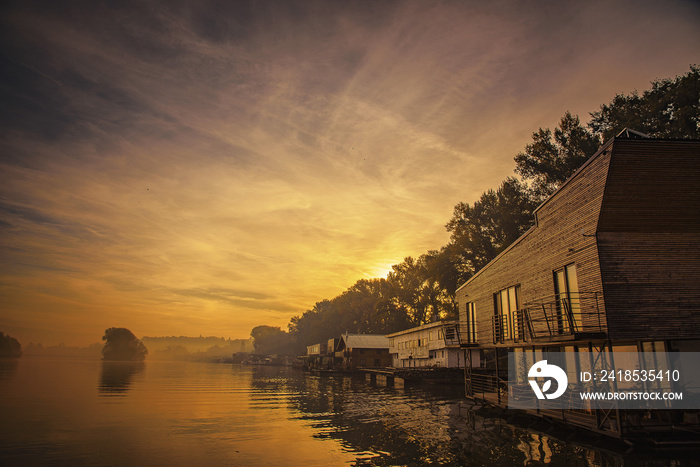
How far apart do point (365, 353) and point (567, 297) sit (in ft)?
206

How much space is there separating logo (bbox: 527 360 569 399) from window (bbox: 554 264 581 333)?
2818 mm

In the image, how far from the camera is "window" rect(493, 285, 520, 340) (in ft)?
77.7

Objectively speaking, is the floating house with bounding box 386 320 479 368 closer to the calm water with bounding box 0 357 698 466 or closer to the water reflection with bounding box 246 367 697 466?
the water reflection with bounding box 246 367 697 466

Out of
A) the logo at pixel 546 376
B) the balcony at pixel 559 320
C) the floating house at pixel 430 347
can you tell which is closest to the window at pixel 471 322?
the balcony at pixel 559 320

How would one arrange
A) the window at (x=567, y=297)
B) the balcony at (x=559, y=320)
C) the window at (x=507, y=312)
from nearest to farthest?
the balcony at (x=559, y=320) → the window at (x=567, y=297) → the window at (x=507, y=312)

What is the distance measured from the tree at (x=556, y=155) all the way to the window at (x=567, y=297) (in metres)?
30.1

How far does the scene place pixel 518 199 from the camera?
52.8 meters

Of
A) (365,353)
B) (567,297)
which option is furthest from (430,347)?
(567,297)

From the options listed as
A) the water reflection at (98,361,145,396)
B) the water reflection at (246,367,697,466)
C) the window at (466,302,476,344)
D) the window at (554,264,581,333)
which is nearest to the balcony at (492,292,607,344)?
the window at (554,264,581,333)

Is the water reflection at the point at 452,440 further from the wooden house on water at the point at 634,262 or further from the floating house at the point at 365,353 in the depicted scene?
the floating house at the point at 365,353

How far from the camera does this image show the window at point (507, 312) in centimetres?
2369

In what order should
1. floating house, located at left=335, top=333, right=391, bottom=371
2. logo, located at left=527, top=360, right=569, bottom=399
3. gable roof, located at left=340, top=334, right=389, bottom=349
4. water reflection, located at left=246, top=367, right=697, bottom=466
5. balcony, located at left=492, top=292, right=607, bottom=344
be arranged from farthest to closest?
gable roof, located at left=340, top=334, right=389, bottom=349 → floating house, located at left=335, top=333, right=391, bottom=371 → logo, located at left=527, top=360, right=569, bottom=399 → balcony, located at left=492, top=292, right=607, bottom=344 → water reflection, located at left=246, top=367, right=697, bottom=466

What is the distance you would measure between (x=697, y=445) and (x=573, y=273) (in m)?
7.43

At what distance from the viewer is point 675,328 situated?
1546 cm
